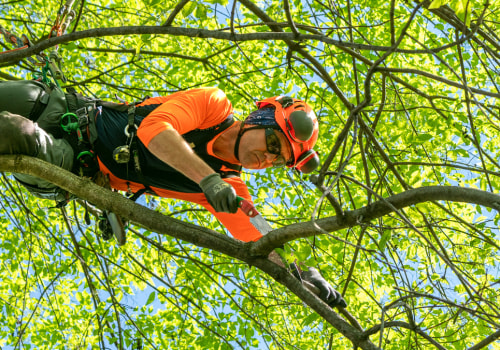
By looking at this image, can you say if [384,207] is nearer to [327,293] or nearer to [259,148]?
[327,293]

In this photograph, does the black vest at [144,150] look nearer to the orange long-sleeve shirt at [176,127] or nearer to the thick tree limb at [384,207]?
the orange long-sleeve shirt at [176,127]

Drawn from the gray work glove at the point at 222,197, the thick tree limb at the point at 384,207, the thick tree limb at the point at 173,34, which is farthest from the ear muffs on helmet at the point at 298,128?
the thick tree limb at the point at 384,207

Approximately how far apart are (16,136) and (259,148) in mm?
1341

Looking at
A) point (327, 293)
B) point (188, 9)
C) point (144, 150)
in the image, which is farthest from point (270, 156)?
point (188, 9)

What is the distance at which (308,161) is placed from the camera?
303cm

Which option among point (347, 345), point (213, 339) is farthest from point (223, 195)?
point (347, 345)

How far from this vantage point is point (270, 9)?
16.5 feet

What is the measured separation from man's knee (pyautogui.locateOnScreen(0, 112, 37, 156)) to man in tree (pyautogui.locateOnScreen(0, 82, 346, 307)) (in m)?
0.16

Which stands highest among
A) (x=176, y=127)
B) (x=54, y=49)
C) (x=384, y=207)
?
(x=54, y=49)

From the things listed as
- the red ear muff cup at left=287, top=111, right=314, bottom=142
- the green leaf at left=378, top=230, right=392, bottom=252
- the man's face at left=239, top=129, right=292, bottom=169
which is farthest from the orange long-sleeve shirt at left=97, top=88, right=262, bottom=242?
the green leaf at left=378, top=230, right=392, bottom=252

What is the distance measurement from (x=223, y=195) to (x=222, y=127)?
84 cm

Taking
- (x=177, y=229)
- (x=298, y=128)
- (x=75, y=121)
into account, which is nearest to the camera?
(x=177, y=229)

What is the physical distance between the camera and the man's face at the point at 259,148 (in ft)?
9.80

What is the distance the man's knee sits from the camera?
2.25 m
